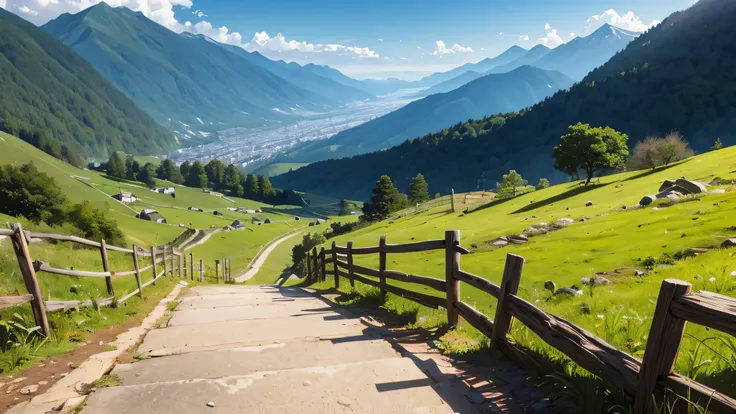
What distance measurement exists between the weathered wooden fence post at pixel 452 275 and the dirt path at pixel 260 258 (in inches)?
1852

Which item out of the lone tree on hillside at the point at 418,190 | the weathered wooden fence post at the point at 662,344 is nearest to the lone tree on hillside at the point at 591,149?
the weathered wooden fence post at the point at 662,344

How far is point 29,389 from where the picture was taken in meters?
5.38

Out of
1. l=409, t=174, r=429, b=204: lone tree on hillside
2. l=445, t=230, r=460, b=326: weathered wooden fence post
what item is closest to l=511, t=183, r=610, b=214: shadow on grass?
l=445, t=230, r=460, b=326: weathered wooden fence post

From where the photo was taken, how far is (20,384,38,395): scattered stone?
5.30 m

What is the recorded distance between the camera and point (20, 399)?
511 cm

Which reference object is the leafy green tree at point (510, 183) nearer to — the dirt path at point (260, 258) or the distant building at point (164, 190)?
the dirt path at point (260, 258)

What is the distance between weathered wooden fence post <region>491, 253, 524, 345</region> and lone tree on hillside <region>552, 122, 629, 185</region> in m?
52.2

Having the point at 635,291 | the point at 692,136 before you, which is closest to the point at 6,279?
the point at 635,291

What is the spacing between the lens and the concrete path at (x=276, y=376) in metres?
4.65

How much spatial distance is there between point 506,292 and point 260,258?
74557 millimetres

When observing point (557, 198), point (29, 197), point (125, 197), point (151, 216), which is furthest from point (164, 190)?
point (557, 198)

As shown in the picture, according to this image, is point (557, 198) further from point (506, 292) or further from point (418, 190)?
point (418, 190)

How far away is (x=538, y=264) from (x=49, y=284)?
18.5 m

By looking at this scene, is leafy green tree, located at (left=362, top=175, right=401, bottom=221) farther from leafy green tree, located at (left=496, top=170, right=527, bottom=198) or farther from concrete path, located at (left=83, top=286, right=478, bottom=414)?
concrete path, located at (left=83, top=286, right=478, bottom=414)
